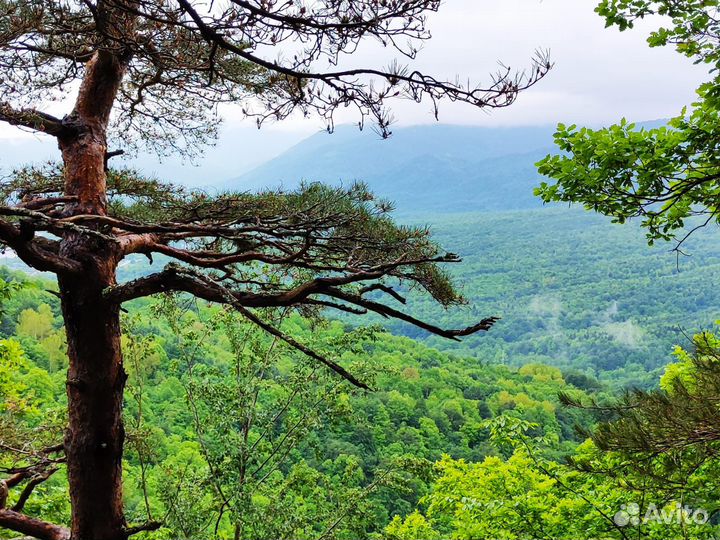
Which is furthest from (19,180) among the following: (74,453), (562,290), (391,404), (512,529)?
(562,290)

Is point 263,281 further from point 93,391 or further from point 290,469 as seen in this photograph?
point 290,469

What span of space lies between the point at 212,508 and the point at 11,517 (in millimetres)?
1844

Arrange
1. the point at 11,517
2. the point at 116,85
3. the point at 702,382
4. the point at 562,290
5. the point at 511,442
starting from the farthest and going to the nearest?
the point at 562,290 → the point at 511,442 → the point at 702,382 → the point at 116,85 → the point at 11,517

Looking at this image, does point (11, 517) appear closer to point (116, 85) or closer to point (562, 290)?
point (116, 85)

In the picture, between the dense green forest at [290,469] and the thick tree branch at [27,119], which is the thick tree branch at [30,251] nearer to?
the thick tree branch at [27,119]

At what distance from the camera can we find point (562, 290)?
79.1 meters

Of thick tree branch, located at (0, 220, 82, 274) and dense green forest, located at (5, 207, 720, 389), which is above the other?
thick tree branch, located at (0, 220, 82, 274)

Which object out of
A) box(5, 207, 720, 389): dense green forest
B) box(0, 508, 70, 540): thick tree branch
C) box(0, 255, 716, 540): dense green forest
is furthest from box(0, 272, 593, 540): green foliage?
box(5, 207, 720, 389): dense green forest

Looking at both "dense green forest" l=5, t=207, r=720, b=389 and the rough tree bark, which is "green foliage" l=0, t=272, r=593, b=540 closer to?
the rough tree bark

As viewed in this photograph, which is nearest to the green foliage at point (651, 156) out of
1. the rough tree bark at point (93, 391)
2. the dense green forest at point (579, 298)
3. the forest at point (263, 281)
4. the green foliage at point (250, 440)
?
the forest at point (263, 281)

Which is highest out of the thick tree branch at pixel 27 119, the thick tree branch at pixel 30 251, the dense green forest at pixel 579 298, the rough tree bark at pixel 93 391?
the thick tree branch at pixel 27 119

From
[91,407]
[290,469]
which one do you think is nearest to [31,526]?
[91,407]

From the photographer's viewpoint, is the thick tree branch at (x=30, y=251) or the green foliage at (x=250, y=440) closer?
the thick tree branch at (x=30, y=251)

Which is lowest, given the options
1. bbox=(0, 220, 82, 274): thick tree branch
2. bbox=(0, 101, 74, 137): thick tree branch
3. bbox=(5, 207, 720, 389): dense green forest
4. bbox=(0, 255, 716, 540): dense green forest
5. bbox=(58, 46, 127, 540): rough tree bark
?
bbox=(5, 207, 720, 389): dense green forest
